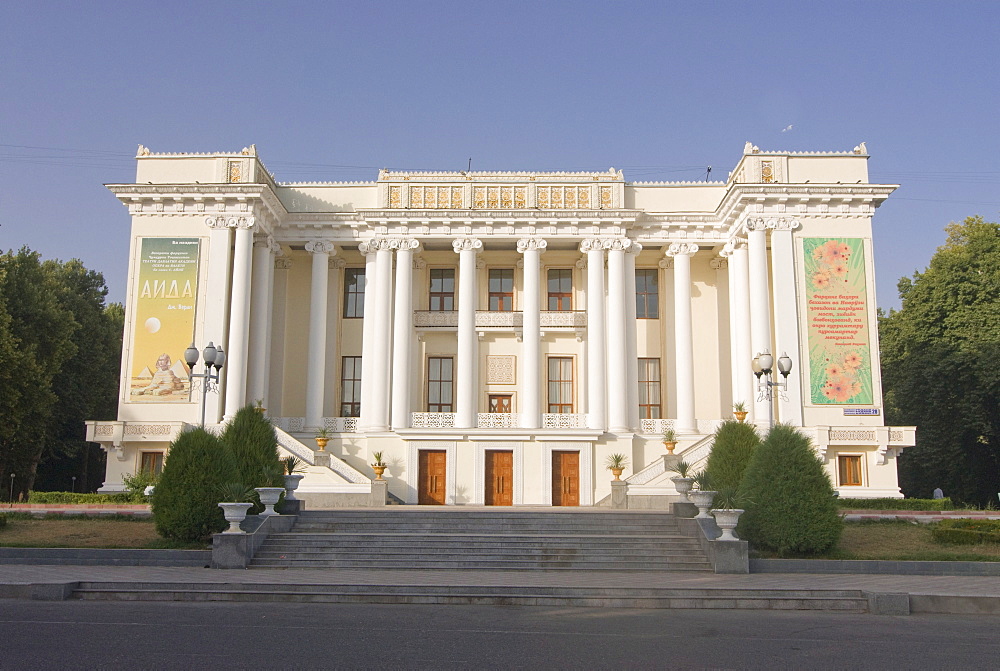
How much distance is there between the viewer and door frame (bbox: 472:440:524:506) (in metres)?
31.2

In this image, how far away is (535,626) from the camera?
36.2 feet

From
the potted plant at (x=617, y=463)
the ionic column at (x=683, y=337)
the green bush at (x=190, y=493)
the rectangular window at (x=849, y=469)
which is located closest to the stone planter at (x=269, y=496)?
the green bush at (x=190, y=493)

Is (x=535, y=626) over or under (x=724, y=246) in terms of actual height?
under

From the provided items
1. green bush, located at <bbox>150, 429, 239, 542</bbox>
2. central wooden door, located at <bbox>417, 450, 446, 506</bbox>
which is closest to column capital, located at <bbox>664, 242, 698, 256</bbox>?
central wooden door, located at <bbox>417, 450, 446, 506</bbox>

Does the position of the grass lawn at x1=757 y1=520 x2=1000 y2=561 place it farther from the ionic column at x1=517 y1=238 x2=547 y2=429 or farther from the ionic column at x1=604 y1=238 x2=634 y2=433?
the ionic column at x1=517 y1=238 x2=547 y2=429

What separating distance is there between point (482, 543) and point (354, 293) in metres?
19.5

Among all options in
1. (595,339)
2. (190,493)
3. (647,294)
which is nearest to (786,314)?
(595,339)

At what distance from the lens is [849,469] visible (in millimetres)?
30281

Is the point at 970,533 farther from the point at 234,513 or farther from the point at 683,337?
the point at 234,513

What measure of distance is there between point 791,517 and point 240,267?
70.5 ft

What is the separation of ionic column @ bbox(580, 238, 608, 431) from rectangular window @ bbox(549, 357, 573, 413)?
2.73 meters

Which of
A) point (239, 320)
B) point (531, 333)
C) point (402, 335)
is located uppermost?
point (239, 320)

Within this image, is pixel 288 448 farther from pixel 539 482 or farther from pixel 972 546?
pixel 972 546

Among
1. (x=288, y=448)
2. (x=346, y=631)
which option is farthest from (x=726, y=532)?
(x=288, y=448)
